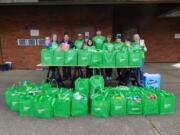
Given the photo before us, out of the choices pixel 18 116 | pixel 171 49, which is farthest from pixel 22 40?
pixel 171 49

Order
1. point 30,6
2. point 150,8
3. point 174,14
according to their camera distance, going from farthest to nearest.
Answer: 1. point 150,8
2. point 174,14
3. point 30,6

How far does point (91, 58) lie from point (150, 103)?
6.45ft

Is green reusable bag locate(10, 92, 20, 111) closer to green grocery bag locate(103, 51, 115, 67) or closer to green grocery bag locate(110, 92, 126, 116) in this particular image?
green grocery bag locate(110, 92, 126, 116)

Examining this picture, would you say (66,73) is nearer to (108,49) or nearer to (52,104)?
(108,49)

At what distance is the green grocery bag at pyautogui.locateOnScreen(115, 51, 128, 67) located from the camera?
604cm

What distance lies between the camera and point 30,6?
10305 mm

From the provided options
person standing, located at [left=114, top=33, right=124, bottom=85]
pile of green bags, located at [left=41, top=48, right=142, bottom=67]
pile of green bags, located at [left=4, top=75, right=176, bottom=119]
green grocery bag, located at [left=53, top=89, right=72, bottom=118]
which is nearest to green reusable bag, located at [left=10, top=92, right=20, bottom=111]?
pile of green bags, located at [left=4, top=75, right=176, bottom=119]

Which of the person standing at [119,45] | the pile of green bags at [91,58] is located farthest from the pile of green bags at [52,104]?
the person standing at [119,45]

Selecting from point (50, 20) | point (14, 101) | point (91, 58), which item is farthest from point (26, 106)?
point (50, 20)

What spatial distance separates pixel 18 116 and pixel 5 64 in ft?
20.5

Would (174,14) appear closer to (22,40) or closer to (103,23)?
(103,23)

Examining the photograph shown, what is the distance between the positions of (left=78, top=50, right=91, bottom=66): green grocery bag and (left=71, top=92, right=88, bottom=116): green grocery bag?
1402 mm

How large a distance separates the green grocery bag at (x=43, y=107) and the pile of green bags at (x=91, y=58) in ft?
5.11

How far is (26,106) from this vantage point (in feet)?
15.7
